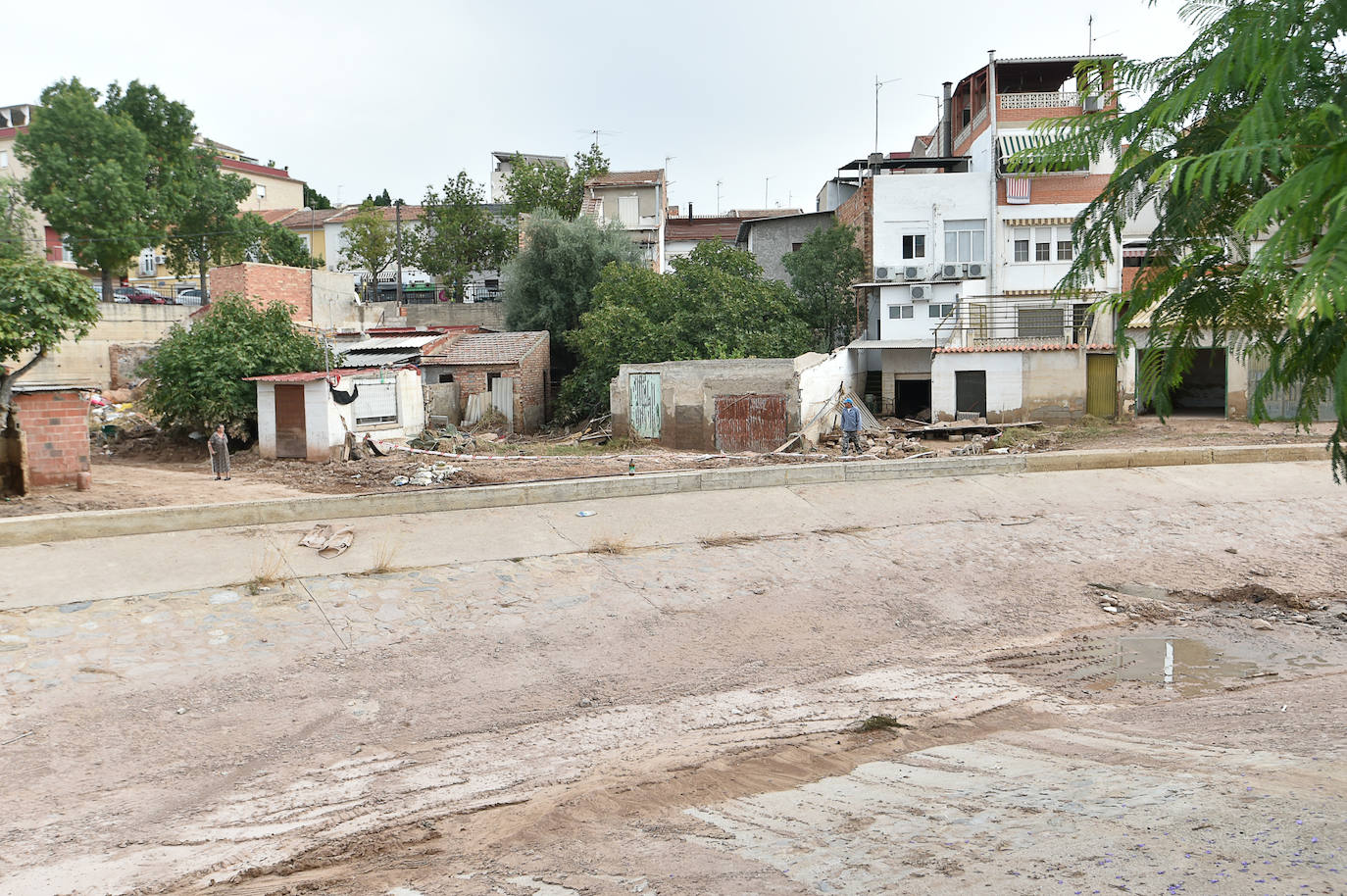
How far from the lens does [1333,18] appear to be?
11.1 ft

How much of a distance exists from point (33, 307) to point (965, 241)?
2564cm

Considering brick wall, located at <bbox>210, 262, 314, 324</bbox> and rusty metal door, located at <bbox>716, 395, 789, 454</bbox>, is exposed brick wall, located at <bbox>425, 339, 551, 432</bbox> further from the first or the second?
rusty metal door, located at <bbox>716, 395, 789, 454</bbox>

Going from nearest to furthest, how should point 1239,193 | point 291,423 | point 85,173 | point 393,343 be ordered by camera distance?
point 1239,193 → point 291,423 → point 393,343 → point 85,173

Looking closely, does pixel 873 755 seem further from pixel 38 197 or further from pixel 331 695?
pixel 38 197

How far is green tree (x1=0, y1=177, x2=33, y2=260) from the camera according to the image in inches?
1233

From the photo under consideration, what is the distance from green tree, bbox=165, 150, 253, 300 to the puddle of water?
→ 41581 millimetres

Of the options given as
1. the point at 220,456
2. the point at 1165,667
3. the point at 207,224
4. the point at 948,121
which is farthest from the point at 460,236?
the point at 1165,667

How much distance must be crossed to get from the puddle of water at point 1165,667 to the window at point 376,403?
1711 cm

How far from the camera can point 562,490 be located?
547 inches

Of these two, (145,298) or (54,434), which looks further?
(145,298)

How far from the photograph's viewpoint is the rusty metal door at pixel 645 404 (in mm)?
24031

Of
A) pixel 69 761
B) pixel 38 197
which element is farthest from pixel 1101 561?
pixel 38 197

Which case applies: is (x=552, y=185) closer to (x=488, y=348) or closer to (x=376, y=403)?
(x=488, y=348)

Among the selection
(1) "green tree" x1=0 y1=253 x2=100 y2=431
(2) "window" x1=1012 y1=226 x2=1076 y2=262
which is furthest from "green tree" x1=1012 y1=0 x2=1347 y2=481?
(2) "window" x1=1012 y1=226 x2=1076 y2=262
